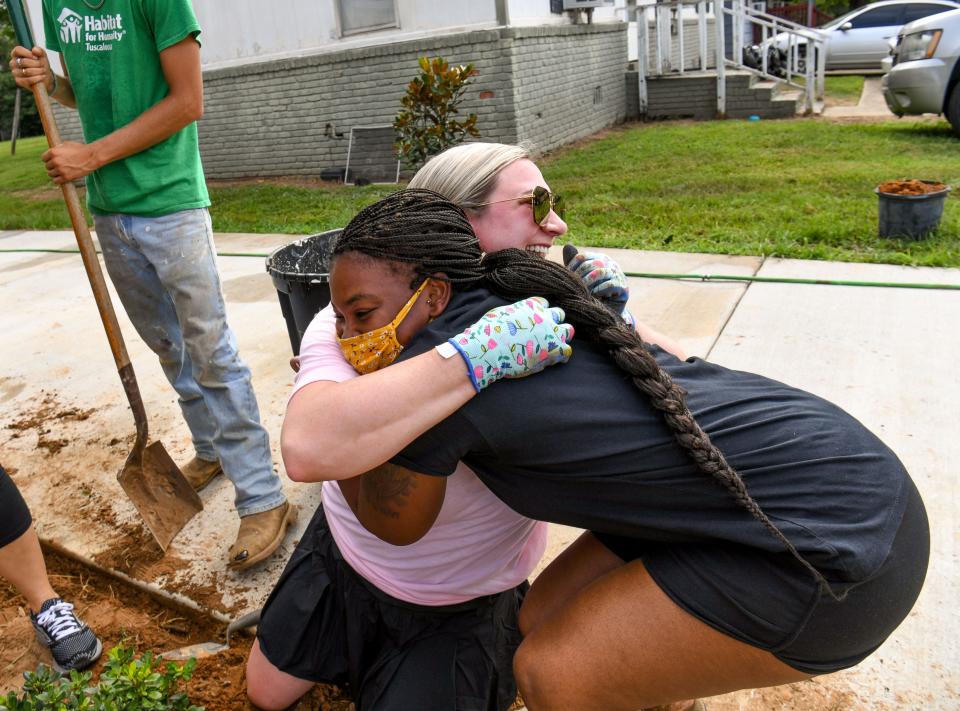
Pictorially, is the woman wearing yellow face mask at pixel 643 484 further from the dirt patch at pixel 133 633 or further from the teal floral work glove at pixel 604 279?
the dirt patch at pixel 133 633

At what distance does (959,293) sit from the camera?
421 cm

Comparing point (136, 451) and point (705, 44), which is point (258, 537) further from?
point (705, 44)

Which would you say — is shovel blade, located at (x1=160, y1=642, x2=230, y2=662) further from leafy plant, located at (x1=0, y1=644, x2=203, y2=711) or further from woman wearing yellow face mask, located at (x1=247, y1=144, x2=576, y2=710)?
leafy plant, located at (x1=0, y1=644, x2=203, y2=711)

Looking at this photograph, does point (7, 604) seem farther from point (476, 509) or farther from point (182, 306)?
point (476, 509)

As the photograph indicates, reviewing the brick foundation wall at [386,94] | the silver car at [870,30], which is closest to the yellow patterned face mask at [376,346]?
the brick foundation wall at [386,94]

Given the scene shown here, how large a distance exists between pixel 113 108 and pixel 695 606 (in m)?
2.29

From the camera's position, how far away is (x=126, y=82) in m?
2.42

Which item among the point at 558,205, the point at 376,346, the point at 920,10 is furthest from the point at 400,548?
the point at 920,10

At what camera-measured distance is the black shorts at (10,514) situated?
2.14 metres

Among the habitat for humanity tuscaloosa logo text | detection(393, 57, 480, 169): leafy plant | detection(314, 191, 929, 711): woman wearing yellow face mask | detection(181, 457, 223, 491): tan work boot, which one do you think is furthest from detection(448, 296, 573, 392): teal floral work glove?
detection(393, 57, 480, 169): leafy plant

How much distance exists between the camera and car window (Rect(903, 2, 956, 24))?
15.1m

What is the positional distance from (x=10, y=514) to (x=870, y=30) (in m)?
17.3

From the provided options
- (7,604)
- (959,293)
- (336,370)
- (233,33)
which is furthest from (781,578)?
(233,33)

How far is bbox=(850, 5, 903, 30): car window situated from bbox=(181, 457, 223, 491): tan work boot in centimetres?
1659
